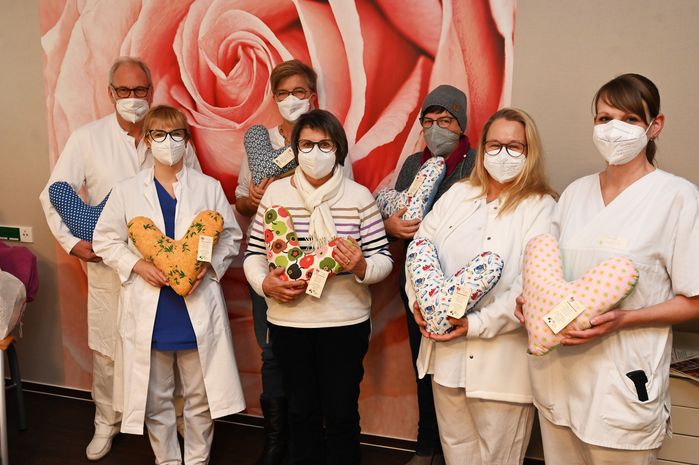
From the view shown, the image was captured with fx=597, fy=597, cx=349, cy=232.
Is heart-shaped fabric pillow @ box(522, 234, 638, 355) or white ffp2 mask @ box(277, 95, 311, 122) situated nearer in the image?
heart-shaped fabric pillow @ box(522, 234, 638, 355)

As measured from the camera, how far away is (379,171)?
9.68ft

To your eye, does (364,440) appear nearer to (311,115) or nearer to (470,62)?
(311,115)

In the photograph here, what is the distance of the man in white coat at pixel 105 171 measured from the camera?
9.07 feet

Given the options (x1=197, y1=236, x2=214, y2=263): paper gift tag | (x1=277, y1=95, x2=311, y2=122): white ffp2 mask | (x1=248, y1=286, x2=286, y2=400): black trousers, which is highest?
(x1=277, y1=95, x2=311, y2=122): white ffp2 mask

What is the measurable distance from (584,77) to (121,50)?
7.87 ft

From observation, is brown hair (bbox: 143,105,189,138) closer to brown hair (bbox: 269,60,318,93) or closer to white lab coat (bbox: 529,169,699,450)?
brown hair (bbox: 269,60,318,93)

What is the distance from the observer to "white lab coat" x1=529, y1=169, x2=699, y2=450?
168 cm

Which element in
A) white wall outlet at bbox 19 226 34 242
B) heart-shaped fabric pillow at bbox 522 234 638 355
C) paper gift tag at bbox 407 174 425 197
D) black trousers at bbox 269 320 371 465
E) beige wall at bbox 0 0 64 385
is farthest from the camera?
white wall outlet at bbox 19 226 34 242

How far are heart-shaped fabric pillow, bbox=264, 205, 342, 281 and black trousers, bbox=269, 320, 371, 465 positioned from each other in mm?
248

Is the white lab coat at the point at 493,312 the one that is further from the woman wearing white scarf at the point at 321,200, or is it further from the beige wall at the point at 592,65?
the beige wall at the point at 592,65

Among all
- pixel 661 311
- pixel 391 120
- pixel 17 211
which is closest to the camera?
pixel 661 311

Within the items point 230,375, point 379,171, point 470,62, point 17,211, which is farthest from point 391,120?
point 17,211

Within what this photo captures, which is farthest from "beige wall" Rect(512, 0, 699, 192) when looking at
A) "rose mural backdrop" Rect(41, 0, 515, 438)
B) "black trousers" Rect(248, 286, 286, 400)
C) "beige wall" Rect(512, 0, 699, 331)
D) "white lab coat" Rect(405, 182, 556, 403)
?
"black trousers" Rect(248, 286, 286, 400)

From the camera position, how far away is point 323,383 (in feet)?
7.67
